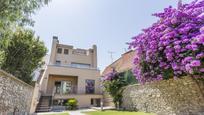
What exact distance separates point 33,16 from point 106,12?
7.21m

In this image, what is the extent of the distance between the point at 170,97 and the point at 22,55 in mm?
11682

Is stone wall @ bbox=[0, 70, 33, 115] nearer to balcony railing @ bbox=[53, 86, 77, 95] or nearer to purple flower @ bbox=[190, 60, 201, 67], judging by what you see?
purple flower @ bbox=[190, 60, 201, 67]

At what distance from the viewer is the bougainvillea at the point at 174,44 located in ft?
27.4

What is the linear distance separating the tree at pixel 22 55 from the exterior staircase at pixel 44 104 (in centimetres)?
380


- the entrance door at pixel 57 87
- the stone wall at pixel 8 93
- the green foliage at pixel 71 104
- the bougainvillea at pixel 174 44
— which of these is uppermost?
the bougainvillea at pixel 174 44

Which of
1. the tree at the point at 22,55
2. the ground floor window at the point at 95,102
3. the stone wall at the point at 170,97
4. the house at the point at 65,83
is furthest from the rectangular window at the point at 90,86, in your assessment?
the tree at the point at 22,55

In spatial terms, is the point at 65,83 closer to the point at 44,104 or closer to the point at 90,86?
the point at 90,86

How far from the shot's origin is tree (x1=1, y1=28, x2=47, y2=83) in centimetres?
1322

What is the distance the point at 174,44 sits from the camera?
9.35 meters

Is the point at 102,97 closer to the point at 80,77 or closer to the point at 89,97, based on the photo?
the point at 89,97

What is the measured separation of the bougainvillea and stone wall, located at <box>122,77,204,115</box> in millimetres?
1418

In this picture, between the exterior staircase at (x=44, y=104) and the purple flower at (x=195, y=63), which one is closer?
the purple flower at (x=195, y=63)

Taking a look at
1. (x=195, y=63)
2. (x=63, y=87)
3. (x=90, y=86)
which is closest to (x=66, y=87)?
(x=63, y=87)

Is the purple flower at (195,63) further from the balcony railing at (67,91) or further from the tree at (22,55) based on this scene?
the balcony railing at (67,91)
